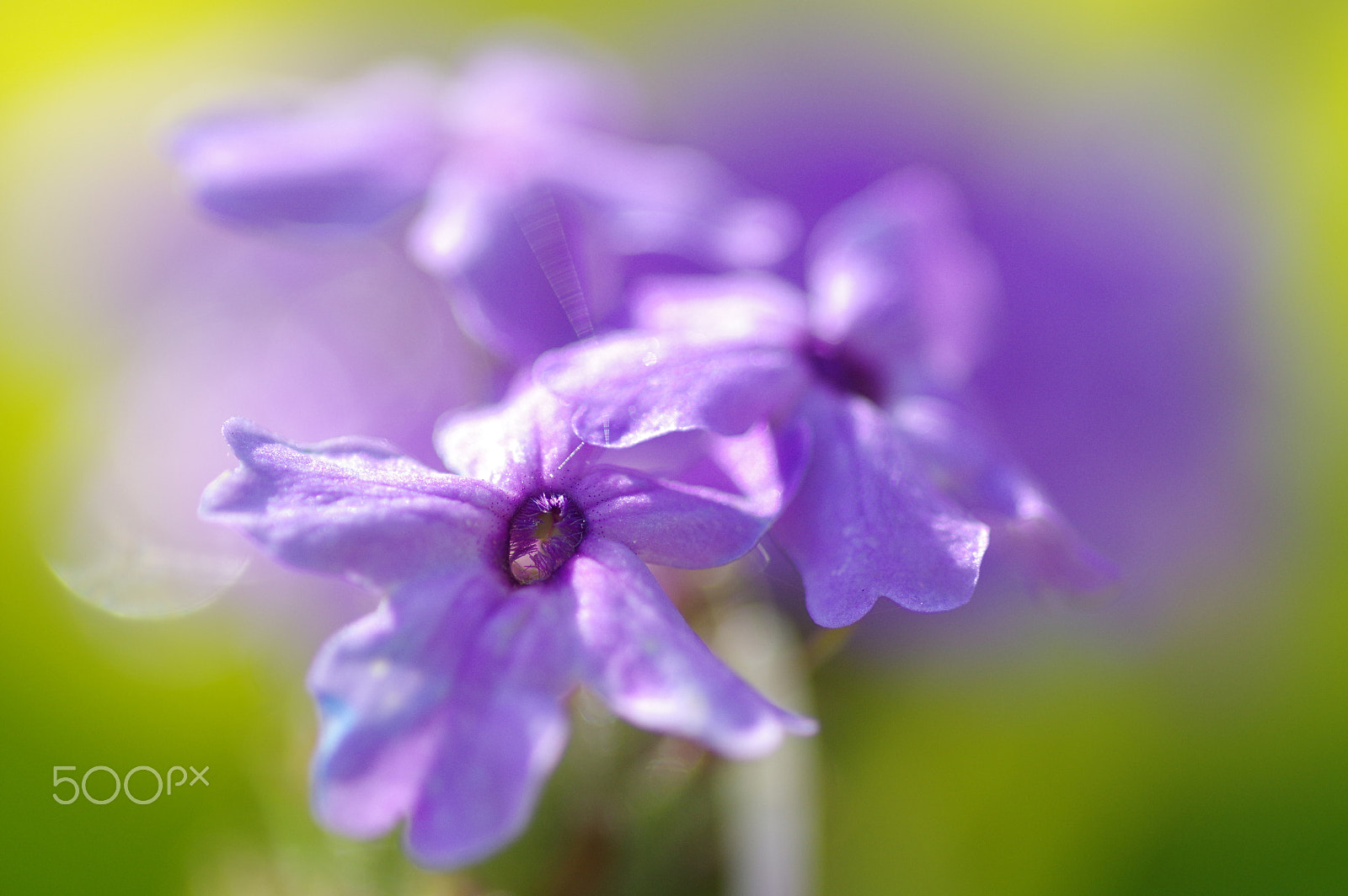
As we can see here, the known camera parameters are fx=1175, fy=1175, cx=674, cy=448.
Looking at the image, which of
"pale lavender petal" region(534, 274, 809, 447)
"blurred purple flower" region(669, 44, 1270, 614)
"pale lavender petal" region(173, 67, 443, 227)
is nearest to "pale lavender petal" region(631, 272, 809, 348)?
"pale lavender petal" region(534, 274, 809, 447)

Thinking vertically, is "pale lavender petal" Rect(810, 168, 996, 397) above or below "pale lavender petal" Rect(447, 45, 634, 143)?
below

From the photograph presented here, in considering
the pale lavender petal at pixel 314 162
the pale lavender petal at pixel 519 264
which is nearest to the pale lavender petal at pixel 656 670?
the pale lavender petal at pixel 519 264

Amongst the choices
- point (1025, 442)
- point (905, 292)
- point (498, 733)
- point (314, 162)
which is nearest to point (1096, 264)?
point (1025, 442)

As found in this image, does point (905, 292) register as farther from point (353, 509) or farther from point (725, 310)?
point (353, 509)

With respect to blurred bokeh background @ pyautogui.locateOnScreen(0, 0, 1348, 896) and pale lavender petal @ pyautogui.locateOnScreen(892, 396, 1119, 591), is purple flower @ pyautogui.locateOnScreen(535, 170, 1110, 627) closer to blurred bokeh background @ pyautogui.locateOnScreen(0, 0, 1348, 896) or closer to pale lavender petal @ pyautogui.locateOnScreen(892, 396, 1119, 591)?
pale lavender petal @ pyautogui.locateOnScreen(892, 396, 1119, 591)

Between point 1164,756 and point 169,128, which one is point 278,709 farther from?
point 1164,756

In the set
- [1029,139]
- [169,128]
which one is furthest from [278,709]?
[1029,139]

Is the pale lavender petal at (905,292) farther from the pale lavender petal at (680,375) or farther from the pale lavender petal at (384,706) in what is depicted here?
the pale lavender petal at (384,706)
